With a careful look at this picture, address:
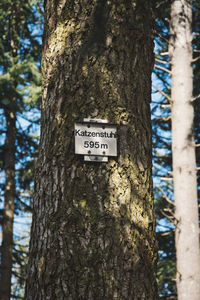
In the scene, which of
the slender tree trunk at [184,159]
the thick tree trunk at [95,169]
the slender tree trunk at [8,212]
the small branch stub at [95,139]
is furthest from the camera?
the slender tree trunk at [8,212]

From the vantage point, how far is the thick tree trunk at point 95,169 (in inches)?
63.7

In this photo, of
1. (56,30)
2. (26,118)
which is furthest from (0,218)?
(56,30)

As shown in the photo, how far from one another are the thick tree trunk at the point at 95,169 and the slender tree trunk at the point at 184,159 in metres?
3.32

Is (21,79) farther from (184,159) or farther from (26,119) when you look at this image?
(184,159)

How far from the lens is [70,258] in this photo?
5.28 ft

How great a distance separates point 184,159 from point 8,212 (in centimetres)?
602

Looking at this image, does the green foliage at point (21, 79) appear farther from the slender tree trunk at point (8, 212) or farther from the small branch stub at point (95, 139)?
the small branch stub at point (95, 139)

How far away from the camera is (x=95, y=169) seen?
1.76 metres

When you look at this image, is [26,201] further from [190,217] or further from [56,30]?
[56,30]

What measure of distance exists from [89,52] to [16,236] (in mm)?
11102

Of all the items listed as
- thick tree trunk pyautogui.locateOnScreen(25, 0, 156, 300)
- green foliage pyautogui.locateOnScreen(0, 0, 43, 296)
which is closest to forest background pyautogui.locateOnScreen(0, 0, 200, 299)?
green foliage pyautogui.locateOnScreen(0, 0, 43, 296)

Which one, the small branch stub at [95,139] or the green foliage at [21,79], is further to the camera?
the green foliage at [21,79]

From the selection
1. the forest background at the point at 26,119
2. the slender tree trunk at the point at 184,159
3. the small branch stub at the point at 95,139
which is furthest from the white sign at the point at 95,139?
the forest background at the point at 26,119

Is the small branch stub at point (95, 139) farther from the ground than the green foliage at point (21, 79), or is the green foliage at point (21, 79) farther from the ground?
the green foliage at point (21, 79)
